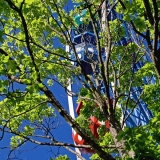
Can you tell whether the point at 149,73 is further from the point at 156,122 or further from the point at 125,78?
the point at 156,122

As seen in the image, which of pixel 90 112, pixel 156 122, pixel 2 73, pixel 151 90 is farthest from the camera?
pixel 90 112

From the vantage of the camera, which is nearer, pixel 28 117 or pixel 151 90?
pixel 151 90

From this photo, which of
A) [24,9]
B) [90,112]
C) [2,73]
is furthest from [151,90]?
[2,73]

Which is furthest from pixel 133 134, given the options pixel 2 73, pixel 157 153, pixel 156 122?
pixel 2 73

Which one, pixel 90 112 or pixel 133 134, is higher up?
pixel 90 112

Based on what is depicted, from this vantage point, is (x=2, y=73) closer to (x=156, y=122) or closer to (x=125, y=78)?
(x=156, y=122)

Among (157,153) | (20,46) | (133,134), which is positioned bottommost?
(157,153)

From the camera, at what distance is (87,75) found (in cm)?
1005

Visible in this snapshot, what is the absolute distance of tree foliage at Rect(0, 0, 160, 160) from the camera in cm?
553

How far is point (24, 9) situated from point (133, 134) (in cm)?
402

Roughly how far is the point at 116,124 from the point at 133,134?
1511mm

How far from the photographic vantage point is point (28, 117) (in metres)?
11.1

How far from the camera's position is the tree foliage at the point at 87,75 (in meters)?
5.53

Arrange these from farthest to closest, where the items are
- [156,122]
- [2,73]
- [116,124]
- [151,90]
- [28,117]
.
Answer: [28,117]
[151,90]
[116,124]
[156,122]
[2,73]
